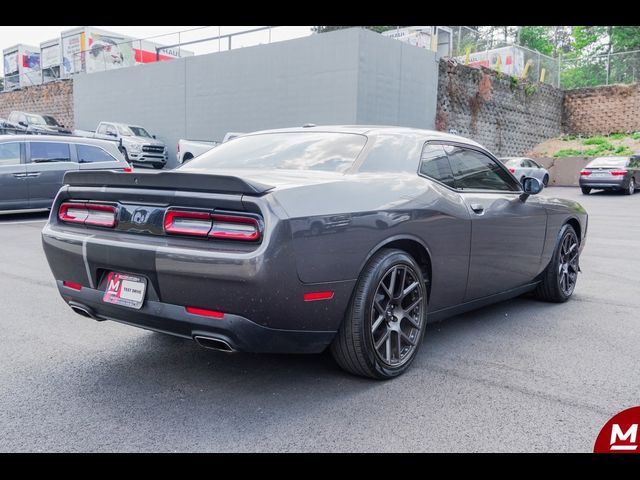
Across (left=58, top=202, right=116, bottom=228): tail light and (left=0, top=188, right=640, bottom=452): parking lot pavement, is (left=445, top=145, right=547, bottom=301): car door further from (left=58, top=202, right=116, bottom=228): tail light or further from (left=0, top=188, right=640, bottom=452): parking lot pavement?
(left=58, top=202, right=116, bottom=228): tail light

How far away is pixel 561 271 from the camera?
570cm

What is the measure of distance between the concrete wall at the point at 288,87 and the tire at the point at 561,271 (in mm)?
14638

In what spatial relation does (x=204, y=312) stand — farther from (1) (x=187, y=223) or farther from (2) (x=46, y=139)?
(2) (x=46, y=139)

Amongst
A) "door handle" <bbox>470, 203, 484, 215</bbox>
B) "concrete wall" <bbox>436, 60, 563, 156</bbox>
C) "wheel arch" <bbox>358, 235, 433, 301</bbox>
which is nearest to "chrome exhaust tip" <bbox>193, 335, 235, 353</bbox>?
"wheel arch" <bbox>358, 235, 433, 301</bbox>

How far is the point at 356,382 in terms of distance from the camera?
3621 millimetres

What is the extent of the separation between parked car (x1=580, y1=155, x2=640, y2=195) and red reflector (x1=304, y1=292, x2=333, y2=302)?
67.1 feet

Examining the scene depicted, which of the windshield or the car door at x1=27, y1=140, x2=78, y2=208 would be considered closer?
the car door at x1=27, y1=140, x2=78, y2=208

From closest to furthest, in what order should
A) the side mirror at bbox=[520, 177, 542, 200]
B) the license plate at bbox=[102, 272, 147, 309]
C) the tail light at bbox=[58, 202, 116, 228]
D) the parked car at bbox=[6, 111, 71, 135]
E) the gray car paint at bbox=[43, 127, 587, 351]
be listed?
1. the gray car paint at bbox=[43, 127, 587, 351]
2. the license plate at bbox=[102, 272, 147, 309]
3. the tail light at bbox=[58, 202, 116, 228]
4. the side mirror at bbox=[520, 177, 542, 200]
5. the parked car at bbox=[6, 111, 71, 135]

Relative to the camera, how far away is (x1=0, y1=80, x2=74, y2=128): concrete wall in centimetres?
3294

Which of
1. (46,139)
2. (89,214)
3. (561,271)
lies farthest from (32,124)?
(561,271)

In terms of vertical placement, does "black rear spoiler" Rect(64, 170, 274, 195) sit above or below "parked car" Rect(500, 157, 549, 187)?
above

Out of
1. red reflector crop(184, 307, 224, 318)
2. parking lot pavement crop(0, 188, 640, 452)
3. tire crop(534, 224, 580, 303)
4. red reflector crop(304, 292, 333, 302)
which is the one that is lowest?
parking lot pavement crop(0, 188, 640, 452)

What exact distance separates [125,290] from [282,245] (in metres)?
0.98

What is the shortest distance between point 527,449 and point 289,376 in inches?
57.4
